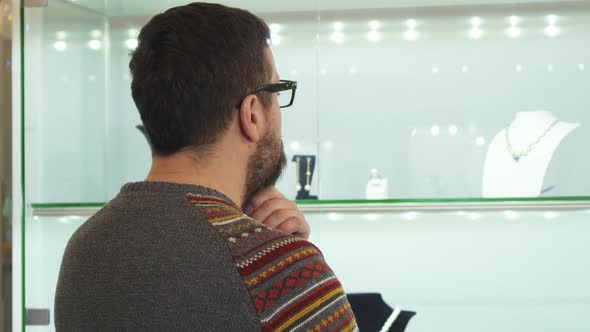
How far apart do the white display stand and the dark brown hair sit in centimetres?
94

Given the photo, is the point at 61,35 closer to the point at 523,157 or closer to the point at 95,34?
A: the point at 95,34

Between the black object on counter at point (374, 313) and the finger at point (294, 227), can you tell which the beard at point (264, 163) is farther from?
the black object on counter at point (374, 313)

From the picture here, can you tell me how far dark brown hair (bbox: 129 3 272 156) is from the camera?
94cm

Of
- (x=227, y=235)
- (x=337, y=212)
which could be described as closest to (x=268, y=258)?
(x=227, y=235)

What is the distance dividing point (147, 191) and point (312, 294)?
22 centimetres

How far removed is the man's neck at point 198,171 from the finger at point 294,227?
0.91 feet

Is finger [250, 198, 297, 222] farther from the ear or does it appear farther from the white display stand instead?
the white display stand

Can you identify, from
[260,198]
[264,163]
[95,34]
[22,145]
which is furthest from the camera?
[95,34]

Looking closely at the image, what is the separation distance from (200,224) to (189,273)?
57 mm

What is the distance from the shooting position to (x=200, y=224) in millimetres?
843

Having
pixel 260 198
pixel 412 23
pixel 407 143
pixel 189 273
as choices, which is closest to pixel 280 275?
pixel 189 273

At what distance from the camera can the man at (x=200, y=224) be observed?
0.81m

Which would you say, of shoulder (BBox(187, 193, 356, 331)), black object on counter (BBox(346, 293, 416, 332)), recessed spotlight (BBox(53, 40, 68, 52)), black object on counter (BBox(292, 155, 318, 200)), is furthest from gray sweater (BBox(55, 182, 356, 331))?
recessed spotlight (BBox(53, 40, 68, 52))

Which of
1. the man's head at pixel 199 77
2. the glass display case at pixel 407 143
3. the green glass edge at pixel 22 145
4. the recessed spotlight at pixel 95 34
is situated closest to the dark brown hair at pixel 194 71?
the man's head at pixel 199 77
